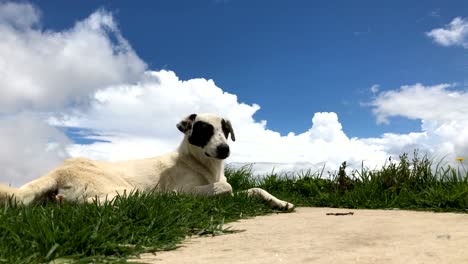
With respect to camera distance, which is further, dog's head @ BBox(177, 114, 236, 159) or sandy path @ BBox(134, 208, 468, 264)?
dog's head @ BBox(177, 114, 236, 159)

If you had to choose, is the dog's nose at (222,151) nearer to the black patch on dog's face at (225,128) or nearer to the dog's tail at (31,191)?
the black patch on dog's face at (225,128)

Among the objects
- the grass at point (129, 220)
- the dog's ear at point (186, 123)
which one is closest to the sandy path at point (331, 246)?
the grass at point (129, 220)

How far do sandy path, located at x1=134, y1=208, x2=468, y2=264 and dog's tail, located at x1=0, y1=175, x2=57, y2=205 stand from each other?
→ 2.91m

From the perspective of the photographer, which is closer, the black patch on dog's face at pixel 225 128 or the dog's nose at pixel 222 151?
the dog's nose at pixel 222 151

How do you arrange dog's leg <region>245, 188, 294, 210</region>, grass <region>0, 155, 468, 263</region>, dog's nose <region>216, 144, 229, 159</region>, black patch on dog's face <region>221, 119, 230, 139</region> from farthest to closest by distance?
black patch on dog's face <region>221, 119, 230, 139</region> → dog's nose <region>216, 144, 229, 159</region> → dog's leg <region>245, 188, 294, 210</region> → grass <region>0, 155, 468, 263</region>

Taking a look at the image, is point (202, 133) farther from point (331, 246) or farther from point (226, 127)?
point (331, 246)

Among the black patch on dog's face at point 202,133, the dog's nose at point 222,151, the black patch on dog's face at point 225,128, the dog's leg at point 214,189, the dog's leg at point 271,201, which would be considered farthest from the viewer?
the black patch on dog's face at point 225,128

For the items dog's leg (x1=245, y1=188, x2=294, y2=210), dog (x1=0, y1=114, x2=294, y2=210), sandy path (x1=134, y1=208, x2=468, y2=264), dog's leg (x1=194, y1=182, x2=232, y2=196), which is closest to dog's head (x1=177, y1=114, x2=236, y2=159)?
dog (x1=0, y1=114, x2=294, y2=210)

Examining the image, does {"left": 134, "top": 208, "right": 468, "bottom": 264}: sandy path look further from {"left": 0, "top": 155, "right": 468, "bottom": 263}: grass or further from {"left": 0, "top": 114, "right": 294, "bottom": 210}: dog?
{"left": 0, "top": 114, "right": 294, "bottom": 210}: dog

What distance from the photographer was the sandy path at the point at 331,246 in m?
2.94

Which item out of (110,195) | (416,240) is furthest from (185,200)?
(416,240)

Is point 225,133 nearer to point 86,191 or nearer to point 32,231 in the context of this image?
point 86,191

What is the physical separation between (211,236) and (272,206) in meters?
2.66

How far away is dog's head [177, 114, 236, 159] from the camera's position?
7.17 m
